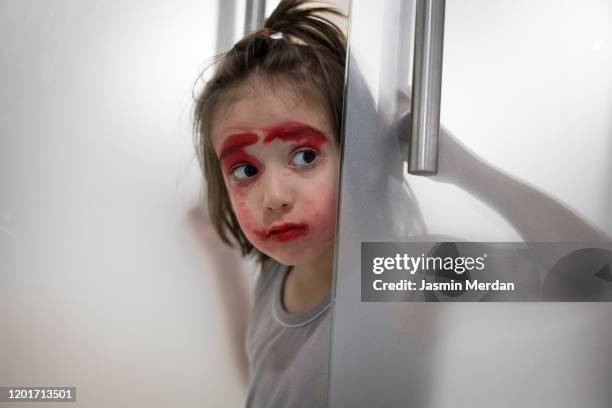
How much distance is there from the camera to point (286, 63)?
807mm

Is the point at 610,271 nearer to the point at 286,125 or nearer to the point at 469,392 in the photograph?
the point at 469,392

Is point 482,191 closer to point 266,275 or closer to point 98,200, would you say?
point 266,275

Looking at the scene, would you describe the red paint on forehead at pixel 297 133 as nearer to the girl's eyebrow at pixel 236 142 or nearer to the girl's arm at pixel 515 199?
the girl's eyebrow at pixel 236 142

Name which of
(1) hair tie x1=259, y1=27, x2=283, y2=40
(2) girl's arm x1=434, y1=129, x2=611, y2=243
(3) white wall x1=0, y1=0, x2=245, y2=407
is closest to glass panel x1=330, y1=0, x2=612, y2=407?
(2) girl's arm x1=434, y1=129, x2=611, y2=243

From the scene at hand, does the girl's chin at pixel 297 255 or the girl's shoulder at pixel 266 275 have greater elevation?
the girl's chin at pixel 297 255

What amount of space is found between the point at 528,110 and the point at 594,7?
0.49 ft

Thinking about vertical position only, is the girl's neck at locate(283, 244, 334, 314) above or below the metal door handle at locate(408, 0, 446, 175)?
below

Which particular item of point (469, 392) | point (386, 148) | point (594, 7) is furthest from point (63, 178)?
point (594, 7)

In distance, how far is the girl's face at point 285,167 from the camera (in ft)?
2.61

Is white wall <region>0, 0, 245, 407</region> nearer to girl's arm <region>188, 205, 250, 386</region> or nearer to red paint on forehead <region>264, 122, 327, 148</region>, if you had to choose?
girl's arm <region>188, 205, 250, 386</region>

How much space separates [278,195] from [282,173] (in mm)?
29

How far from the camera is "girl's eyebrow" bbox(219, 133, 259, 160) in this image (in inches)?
31.9

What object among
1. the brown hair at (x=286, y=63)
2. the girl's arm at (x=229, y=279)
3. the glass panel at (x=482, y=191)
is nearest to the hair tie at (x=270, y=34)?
the brown hair at (x=286, y=63)

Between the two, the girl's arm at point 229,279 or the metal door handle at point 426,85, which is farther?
the girl's arm at point 229,279
